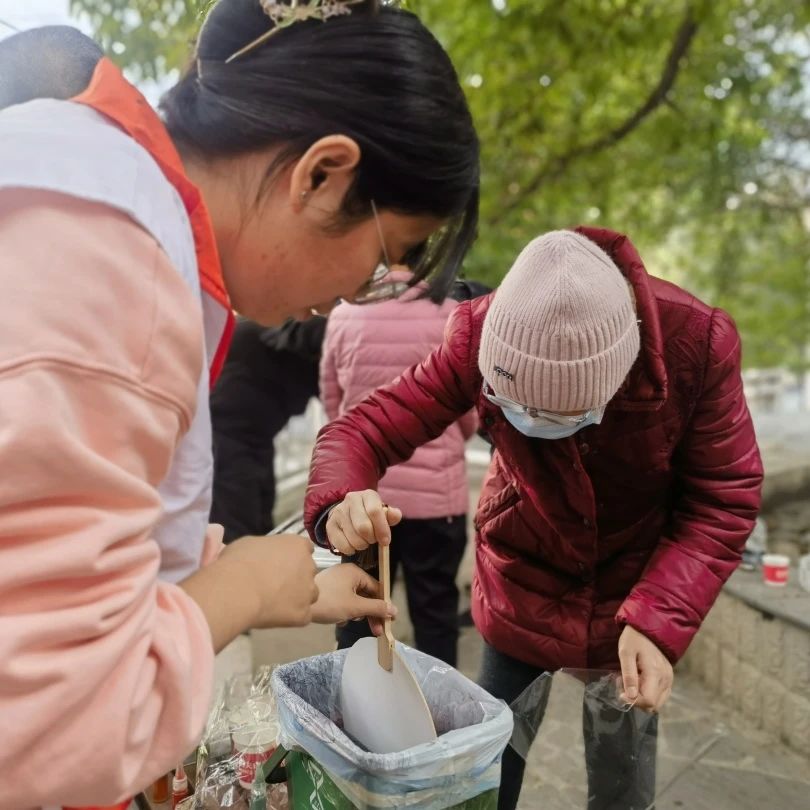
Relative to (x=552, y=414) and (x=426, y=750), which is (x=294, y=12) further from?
(x=426, y=750)

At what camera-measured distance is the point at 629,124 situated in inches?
229

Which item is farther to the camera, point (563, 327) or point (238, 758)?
point (238, 758)

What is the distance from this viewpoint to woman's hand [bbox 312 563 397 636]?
44.1 inches

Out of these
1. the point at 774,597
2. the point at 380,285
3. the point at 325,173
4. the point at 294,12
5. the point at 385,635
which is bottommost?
the point at 774,597

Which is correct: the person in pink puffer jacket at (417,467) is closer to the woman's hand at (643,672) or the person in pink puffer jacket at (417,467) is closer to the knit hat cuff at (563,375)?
the knit hat cuff at (563,375)

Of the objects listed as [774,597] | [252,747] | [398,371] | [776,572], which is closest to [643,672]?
[252,747]

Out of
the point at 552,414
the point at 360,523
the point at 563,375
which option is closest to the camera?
the point at 360,523

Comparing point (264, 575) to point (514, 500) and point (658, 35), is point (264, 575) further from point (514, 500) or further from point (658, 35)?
point (658, 35)

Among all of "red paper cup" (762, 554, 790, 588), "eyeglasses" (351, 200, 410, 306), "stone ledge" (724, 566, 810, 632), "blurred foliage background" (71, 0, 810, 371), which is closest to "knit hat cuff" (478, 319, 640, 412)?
"eyeglasses" (351, 200, 410, 306)

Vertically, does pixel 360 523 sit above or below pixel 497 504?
above

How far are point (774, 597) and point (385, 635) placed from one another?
2299 millimetres

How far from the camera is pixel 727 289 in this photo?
31.0 ft

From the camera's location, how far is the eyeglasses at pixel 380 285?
1.02 m

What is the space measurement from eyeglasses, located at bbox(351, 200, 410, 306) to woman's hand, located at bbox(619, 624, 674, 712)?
0.79 metres
